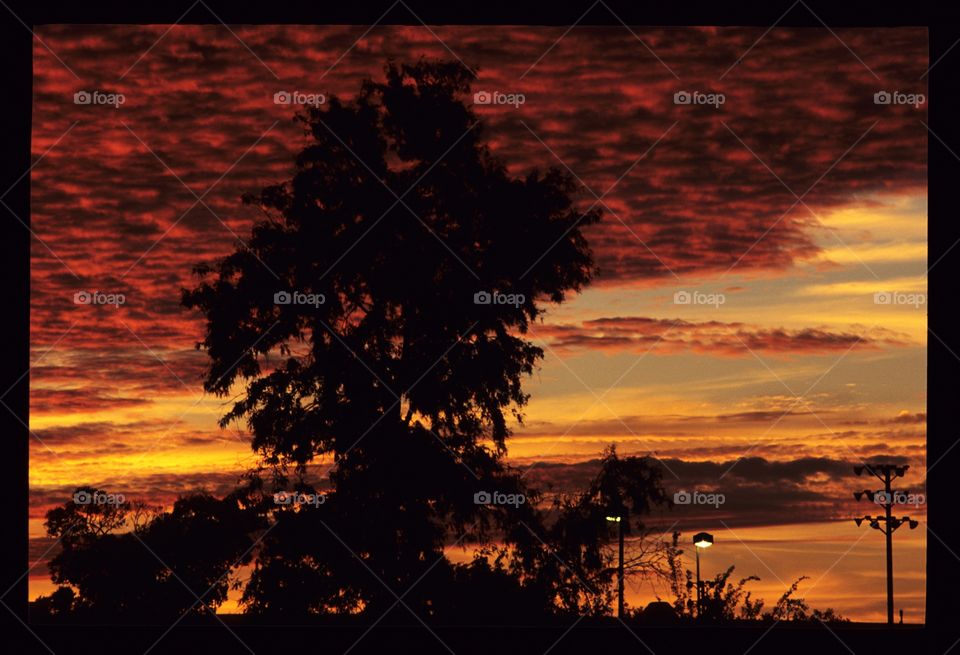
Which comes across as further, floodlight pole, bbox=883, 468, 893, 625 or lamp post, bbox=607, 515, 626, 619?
floodlight pole, bbox=883, 468, 893, 625

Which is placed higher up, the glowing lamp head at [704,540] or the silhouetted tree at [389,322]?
the silhouetted tree at [389,322]

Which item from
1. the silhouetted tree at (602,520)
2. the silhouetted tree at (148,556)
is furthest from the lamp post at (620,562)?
the silhouetted tree at (148,556)

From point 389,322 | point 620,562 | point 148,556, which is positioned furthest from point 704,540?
point 148,556

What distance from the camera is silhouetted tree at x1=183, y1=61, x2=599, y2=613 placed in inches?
636

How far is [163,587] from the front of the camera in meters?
17.8

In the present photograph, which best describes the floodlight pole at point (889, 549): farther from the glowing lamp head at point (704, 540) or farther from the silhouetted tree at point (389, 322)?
the silhouetted tree at point (389, 322)

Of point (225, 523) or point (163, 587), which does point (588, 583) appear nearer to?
point (225, 523)

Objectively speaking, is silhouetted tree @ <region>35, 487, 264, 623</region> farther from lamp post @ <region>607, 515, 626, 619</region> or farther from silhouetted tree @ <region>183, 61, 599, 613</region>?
lamp post @ <region>607, 515, 626, 619</region>

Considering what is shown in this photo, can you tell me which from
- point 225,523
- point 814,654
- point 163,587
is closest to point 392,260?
point 225,523

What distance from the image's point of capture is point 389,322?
17000mm

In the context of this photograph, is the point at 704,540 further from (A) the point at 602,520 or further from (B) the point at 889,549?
(B) the point at 889,549

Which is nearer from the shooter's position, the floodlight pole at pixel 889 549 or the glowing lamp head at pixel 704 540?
the glowing lamp head at pixel 704 540

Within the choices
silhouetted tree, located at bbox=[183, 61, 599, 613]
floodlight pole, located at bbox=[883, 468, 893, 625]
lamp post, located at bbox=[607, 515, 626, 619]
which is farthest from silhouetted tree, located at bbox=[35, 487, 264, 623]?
floodlight pole, located at bbox=[883, 468, 893, 625]

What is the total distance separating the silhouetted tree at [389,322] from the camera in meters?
16.2
